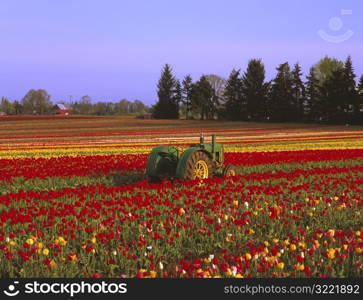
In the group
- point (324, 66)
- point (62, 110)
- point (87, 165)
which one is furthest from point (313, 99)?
point (62, 110)

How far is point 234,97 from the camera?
267 ft

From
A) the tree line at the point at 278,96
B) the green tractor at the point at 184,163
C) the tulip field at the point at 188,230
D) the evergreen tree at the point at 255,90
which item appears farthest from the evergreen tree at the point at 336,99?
the green tractor at the point at 184,163

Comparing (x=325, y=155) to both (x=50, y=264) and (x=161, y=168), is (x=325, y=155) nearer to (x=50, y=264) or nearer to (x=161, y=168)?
(x=161, y=168)

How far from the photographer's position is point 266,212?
707cm

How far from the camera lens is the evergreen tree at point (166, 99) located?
86.6 m

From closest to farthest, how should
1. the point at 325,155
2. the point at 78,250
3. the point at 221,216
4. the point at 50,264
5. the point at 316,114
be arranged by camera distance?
the point at 50,264
the point at 78,250
the point at 221,216
the point at 325,155
the point at 316,114

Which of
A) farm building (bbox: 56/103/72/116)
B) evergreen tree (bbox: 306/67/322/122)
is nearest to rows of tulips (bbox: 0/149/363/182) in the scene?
evergreen tree (bbox: 306/67/322/122)

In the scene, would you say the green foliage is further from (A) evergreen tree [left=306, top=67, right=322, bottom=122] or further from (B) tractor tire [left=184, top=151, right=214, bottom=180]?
(B) tractor tire [left=184, top=151, right=214, bottom=180]

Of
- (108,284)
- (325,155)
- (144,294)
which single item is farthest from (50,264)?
(325,155)

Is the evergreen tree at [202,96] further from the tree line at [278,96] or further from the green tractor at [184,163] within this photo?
the green tractor at [184,163]

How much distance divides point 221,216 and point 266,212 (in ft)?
2.84

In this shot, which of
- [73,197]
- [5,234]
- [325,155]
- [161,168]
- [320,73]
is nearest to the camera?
[5,234]

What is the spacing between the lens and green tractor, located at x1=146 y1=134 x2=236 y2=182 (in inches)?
381

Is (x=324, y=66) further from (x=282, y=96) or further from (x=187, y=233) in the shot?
(x=187, y=233)
